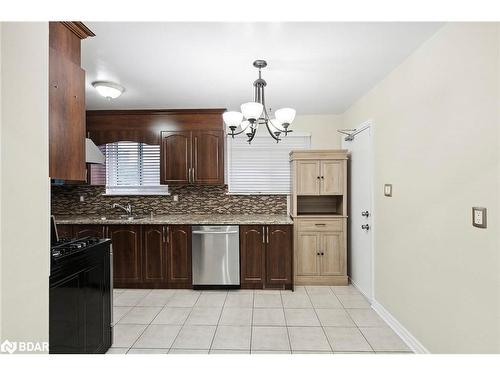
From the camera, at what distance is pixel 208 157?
385cm

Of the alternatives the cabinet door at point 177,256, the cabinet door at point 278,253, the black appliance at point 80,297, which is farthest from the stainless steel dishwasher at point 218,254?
the black appliance at point 80,297

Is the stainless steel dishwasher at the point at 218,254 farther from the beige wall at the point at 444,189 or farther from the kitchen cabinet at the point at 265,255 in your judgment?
the beige wall at the point at 444,189

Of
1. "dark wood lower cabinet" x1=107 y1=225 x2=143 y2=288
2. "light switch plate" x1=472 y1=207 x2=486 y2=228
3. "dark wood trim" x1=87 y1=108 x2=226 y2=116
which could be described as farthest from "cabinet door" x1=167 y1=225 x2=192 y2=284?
"light switch plate" x1=472 y1=207 x2=486 y2=228

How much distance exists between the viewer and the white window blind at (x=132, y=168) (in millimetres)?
4059

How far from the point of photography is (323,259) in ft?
11.8

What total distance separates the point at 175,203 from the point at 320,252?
2289 millimetres

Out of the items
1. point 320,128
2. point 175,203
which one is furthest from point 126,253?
point 320,128

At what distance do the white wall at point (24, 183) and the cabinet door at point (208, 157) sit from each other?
311 centimetres

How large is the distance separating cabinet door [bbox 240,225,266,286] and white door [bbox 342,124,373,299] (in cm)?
122

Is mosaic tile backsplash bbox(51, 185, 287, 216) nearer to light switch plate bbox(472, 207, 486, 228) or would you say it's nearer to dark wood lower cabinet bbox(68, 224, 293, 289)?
dark wood lower cabinet bbox(68, 224, 293, 289)

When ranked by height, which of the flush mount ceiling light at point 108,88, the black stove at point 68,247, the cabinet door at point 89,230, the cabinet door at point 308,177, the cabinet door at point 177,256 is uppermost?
the flush mount ceiling light at point 108,88

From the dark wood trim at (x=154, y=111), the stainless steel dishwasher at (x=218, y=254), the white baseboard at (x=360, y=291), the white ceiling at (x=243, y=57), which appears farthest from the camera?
the dark wood trim at (x=154, y=111)

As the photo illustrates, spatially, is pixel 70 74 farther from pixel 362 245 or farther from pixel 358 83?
pixel 362 245

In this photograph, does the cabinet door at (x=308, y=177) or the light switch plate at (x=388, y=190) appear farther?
the cabinet door at (x=308, y=177)
